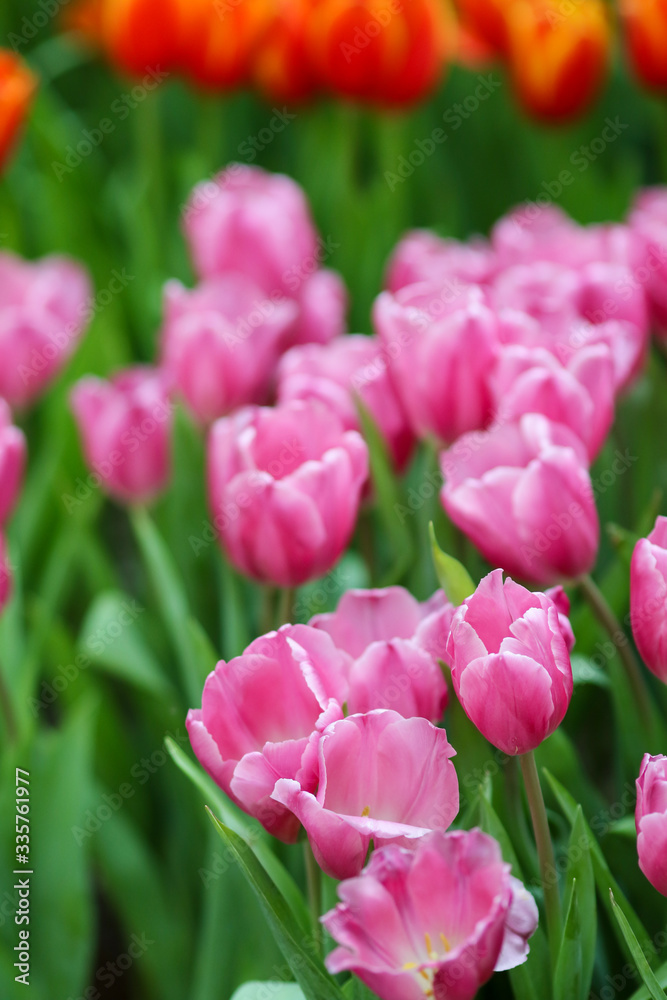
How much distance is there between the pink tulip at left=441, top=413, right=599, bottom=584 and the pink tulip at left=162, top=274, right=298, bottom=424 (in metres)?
0.32

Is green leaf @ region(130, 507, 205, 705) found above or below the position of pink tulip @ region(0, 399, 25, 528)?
below

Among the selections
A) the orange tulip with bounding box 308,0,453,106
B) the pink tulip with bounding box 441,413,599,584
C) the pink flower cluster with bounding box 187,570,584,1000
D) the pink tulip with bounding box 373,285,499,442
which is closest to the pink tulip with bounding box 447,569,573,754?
the pink flower cluster with bounding box 187,570,584,1000

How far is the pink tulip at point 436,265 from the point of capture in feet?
2.98

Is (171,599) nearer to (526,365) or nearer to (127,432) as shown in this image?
(127,432)

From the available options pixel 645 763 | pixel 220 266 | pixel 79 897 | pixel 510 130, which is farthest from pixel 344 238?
pixel 645 763

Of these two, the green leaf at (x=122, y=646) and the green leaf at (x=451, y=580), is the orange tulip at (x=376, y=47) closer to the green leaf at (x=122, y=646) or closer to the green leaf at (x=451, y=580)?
the green leaf at (x=122, y=646)

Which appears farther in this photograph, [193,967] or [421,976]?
[193,967]

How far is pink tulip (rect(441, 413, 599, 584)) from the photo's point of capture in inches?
21.8

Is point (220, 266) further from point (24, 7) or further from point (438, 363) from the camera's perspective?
point (24, 7)

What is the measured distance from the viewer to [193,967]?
0.79m

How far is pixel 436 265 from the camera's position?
93 cm

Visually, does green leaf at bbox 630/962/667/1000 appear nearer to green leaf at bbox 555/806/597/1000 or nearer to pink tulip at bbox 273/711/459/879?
green leaf at bbox 555/806/597/1000

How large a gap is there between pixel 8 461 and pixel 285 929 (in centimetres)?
41

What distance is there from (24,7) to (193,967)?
1.78 m
